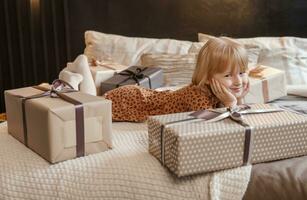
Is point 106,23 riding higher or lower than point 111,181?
higher

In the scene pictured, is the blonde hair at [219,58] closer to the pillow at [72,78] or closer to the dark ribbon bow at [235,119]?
the dark ribbon bow at [235,119]

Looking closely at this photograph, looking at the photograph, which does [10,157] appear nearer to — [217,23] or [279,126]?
[279,126]

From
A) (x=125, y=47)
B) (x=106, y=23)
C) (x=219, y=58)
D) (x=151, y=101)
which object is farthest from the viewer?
(x=106, y=23)

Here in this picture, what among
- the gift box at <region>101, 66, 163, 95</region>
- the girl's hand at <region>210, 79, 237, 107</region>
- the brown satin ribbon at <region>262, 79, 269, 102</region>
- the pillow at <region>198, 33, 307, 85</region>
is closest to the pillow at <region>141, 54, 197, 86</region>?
the gift box at <region>101, 66, 163, 95</region>

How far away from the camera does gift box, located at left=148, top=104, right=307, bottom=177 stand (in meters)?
1.12

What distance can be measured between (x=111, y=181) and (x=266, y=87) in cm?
100

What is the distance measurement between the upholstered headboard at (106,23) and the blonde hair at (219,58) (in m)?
1.27

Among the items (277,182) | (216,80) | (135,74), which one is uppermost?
(216,80)

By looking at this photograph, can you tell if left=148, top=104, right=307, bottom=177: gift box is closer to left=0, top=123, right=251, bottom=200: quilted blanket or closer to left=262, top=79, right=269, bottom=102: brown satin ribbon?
left=0, top=123, right=251, bottom=200: quilted blanket

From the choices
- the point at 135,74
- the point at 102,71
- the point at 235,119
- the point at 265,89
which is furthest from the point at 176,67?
the point at 235,119

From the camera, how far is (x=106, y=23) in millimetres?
→ 2863

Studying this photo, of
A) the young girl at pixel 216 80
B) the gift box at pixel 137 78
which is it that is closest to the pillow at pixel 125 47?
the gift box at pixel 137 78

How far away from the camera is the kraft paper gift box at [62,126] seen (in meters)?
1.20

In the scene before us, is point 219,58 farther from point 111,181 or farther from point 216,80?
point 111,181
